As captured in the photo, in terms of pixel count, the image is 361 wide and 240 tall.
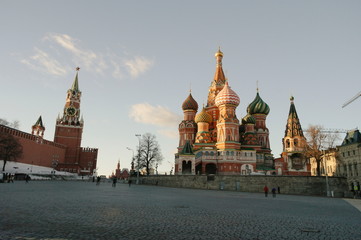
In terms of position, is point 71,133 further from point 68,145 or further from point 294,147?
point 294,147

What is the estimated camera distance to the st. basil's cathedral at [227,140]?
56.7 meters

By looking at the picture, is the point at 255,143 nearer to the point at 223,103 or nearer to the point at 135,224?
the point at 223,103

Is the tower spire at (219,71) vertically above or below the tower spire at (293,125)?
above

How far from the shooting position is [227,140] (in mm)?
57312

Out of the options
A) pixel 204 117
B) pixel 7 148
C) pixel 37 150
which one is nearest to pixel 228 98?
pixel 204 117

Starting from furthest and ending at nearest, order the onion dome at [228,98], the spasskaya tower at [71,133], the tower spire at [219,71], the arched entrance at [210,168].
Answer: the spasskaya tower at [71,133]
the tower spire at [219,71]
the onion dome at [228,98]
the arched entrance at [210,168]

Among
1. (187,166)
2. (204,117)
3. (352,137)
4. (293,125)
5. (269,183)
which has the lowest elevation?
(269,183)

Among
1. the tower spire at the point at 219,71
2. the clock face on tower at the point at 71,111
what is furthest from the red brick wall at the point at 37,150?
the tower spire at the point at 219,71

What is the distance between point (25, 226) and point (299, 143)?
65.2 metres

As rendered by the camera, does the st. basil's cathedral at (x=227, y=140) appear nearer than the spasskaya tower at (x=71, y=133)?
Yes

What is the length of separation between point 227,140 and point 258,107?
16659 millimetres

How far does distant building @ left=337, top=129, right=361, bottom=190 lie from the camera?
5250 centimetres

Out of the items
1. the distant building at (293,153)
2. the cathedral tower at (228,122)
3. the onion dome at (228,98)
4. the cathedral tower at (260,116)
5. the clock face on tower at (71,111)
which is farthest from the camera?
the clock face on tower at (71,111)

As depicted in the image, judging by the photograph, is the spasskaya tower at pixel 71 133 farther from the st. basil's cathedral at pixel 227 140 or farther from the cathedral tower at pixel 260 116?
the cathedral tower at pixel 260 116
